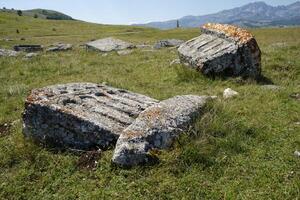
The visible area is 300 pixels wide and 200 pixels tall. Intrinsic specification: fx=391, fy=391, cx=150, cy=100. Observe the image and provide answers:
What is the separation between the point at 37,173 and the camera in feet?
31.4

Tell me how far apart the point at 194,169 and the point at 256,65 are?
9.68 m

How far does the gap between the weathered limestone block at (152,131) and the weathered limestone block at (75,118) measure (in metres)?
0.83

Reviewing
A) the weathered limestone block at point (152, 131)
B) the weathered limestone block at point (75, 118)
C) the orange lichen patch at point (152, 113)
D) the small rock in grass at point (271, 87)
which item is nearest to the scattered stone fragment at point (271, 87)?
the small rock in grass at point (271, 87)

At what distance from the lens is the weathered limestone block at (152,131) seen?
361 inches

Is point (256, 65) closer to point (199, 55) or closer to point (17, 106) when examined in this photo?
point (199, 55)

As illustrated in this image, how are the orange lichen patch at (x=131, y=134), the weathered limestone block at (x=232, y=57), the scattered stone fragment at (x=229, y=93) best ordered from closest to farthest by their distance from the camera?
the orange lichen patch at (x=131, y=134) < the scattered stone fragment at (x=229, y=93) < the weathered limestone block at (x=232, y=57)

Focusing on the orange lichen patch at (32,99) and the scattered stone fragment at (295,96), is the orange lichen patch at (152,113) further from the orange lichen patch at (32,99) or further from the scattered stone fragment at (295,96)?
the scattered stone fragment at (295,96)

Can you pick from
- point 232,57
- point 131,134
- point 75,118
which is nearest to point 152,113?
point 131,134

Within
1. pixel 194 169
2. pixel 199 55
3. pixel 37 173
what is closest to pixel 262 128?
pixel 194 169

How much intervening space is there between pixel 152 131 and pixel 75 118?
230 centimetres

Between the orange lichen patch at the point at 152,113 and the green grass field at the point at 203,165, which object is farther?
the orange lichen patch at the point at 152,113

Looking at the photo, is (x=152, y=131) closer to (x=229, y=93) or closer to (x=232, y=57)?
(x=229, y=93)

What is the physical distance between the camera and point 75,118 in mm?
10516

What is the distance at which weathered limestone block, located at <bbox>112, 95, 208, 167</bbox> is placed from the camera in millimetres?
9164
